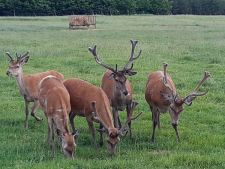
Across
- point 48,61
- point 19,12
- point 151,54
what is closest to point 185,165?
point 48,61

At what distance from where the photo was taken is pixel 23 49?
2648 cm

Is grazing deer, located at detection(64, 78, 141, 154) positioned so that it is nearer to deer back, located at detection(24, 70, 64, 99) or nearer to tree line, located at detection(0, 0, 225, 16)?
deer back, located at detection(24, 70, 64, 99)

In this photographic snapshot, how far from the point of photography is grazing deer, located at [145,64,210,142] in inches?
408

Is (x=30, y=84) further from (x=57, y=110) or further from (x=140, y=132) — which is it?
(x=57, y=110)

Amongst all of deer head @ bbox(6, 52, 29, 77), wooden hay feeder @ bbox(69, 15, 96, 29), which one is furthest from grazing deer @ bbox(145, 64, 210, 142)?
wooden hay feeder @ bbox(69, 15, 96, 29)

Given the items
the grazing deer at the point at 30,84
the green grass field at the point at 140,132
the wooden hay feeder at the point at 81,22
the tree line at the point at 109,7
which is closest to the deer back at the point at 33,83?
the grazing deer at the point at 30,84

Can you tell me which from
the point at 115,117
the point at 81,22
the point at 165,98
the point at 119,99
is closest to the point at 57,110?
the point at 115,117

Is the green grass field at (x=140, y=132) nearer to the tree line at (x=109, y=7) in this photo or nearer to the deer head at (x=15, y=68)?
the deer head at (x=15, y=68)

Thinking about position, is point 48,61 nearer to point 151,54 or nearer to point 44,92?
point 151,54

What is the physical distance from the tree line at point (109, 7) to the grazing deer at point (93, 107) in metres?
63.9

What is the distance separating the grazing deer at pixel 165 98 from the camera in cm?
1037

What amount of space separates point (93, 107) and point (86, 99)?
77 centimetres

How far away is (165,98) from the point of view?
10719mm

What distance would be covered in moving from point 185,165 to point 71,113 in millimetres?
2799
